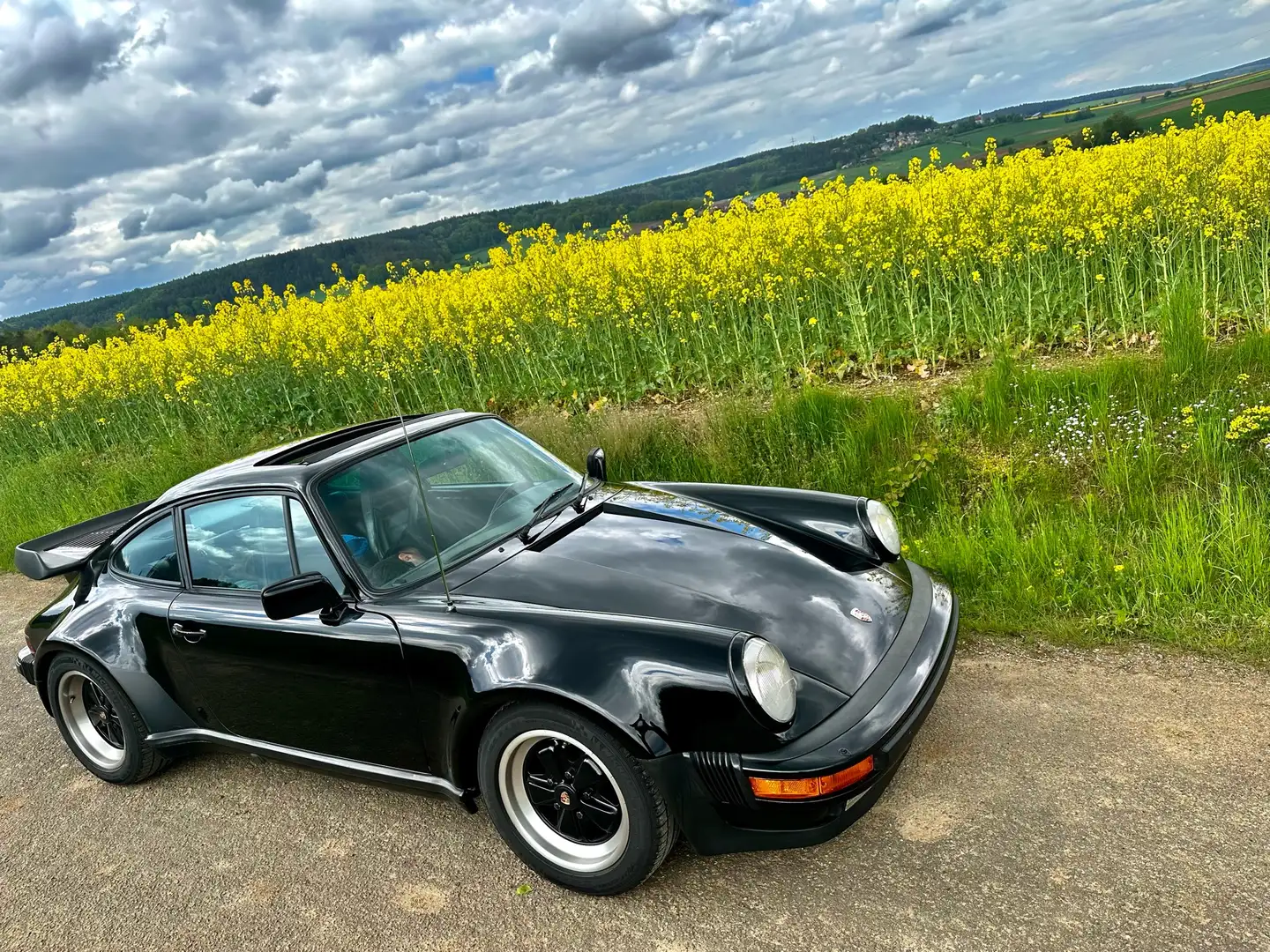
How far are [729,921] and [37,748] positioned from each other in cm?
373

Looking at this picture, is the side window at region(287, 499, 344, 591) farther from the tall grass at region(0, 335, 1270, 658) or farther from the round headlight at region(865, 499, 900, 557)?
the tall grass at region(0, 335, 1270, 658)

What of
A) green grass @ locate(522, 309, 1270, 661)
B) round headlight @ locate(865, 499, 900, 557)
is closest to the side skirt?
round headlight @ locate(865, 499, 900, 557)

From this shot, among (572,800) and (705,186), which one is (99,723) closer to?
(572,800)

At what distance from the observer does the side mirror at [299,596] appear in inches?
107

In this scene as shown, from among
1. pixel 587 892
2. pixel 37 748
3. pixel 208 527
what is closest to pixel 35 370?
pixel 37 748

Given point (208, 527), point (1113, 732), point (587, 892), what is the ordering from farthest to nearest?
point (208, 527), point (1113, 732), point (587, 892)

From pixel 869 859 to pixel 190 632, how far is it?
2.62m

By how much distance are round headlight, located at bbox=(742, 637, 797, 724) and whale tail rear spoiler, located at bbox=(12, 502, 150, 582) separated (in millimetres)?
2927

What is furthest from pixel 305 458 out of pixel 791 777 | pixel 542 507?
pixel 791 777

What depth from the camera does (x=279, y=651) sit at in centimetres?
314

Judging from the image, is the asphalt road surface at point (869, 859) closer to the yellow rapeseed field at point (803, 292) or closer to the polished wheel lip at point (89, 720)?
the polished wheel lip at point (89, 720)

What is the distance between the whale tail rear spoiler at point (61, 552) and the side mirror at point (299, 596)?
153 centimetres

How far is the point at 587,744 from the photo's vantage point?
2.46 metres

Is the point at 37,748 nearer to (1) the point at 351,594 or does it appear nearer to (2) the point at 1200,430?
(1) the point at 351,594
